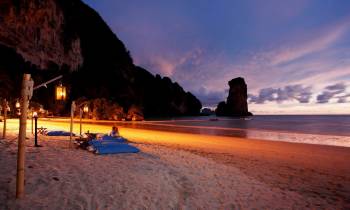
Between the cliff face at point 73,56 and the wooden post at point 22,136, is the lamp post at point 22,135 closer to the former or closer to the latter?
the wooden post at point 22,136

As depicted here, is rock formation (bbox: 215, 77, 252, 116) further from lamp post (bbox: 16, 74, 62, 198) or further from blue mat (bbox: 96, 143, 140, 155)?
lamp post (bbox: 16, 74, 62, 198)

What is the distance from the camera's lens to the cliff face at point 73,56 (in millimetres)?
36594

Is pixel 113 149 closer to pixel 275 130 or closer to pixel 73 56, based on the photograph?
pixel 275 130

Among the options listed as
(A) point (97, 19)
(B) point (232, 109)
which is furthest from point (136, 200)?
(B) point (232, 109)

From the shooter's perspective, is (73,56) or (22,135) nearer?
(22,135)

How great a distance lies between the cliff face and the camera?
120ft

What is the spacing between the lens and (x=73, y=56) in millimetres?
65500

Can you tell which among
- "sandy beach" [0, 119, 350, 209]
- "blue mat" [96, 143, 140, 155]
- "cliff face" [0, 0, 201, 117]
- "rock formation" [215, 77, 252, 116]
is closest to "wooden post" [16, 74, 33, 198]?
"sandy beach" [0, 119, 350, 209]

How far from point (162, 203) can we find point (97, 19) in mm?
114359

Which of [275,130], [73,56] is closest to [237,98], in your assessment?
[73,56]

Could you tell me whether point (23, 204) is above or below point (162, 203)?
above

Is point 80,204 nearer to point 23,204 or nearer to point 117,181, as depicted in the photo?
point 23,204

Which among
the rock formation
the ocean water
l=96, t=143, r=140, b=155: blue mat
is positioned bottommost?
the ocean water

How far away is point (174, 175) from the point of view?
7.93 metres
